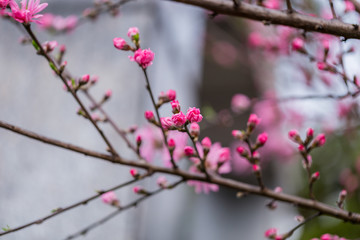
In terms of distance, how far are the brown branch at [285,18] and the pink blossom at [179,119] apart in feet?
0.94

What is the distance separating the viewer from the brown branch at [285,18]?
815 mm

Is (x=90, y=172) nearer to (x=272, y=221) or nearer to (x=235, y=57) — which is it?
(x=235, y=57)

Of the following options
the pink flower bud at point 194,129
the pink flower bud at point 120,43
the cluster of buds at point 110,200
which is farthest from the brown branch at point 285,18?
the cluster of buds at point 110,200

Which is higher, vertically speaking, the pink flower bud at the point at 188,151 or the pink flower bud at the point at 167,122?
the pink flower bud at the point at 167,122

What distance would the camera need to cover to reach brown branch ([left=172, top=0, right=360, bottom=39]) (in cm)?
82

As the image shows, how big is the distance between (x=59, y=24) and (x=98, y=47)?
1.43ft

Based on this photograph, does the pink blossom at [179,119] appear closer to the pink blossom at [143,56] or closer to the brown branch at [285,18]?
the pink blossom at [143,56]

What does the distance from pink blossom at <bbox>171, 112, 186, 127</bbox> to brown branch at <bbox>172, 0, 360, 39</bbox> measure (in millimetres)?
288

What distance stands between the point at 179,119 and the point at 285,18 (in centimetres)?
35

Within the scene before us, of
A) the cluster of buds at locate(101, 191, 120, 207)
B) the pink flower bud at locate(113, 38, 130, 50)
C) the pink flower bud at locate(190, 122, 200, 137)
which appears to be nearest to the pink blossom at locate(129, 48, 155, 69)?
the pink flower bud at locate(113, 38, 130, 50)

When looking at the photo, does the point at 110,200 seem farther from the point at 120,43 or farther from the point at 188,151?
the point at 120,43

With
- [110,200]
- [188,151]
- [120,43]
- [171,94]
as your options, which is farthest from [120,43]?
[110,200]

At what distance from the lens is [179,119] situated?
2.51 ft

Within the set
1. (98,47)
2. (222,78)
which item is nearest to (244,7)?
(98,47)
